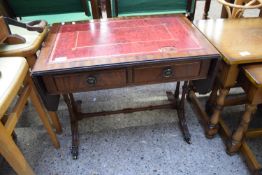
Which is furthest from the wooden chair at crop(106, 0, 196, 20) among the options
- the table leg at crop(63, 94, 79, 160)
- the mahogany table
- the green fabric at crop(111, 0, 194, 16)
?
the table leg at crop(63, 94, 79, 160)

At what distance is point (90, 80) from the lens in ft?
3.34

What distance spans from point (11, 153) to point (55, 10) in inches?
47.9

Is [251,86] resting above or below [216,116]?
above

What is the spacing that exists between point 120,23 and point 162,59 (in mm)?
520

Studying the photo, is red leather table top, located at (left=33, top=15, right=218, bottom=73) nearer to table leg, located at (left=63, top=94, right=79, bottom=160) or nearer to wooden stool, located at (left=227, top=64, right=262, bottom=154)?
wooden stool, located at (left=227, top=64, right=262, bottom=154)

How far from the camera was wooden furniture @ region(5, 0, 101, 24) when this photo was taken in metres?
1.65

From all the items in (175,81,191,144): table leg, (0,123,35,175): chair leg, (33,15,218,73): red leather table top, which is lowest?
(175,81,191,144): table leg

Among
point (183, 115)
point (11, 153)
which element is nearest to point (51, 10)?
point (11, 153)

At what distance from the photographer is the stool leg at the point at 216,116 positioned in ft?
4.14

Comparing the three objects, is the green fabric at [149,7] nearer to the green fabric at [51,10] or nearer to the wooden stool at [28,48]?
the green fabric at [51,10]

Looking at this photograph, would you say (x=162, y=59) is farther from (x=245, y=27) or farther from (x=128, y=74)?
(x=245, y=27)

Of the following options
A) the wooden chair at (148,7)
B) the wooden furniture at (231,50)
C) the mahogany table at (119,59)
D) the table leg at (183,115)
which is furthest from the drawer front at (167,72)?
the wooden chair at (148,7)

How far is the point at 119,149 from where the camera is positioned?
148 cm

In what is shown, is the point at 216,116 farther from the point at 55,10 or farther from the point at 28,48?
the point at 55,10
